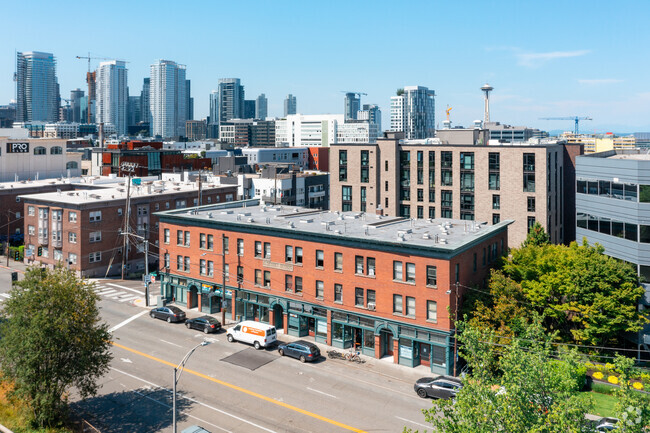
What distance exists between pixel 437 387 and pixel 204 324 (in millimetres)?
25429

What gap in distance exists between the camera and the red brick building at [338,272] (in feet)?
154

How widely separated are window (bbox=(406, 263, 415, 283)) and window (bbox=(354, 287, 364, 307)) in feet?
16.2

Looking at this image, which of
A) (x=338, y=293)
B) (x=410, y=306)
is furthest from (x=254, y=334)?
(x=410, y=306)

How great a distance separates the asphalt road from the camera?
3684 cm

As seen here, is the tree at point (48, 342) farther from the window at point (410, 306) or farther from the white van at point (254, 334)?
the window at point (410, 306)

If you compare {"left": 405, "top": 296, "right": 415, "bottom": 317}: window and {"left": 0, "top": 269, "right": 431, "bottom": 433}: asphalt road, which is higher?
{"left": 405, "top": 296, "right": 415, "bottom": 317}: window

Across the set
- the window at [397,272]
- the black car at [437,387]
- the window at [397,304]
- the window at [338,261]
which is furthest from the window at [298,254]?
the black car at [437,387]

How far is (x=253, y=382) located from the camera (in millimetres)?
43469

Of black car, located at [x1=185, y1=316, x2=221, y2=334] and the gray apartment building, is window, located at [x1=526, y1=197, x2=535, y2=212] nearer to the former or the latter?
the gray apartment building

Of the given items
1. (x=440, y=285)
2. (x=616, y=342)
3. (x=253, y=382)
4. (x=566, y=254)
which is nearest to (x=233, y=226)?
(x=253, y=382)

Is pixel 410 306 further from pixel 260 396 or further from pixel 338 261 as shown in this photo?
pixel 260 396

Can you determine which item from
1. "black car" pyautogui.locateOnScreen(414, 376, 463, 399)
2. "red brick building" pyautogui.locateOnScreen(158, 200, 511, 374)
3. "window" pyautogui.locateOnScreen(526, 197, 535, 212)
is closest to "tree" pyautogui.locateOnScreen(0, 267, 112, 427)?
"red brick building" pyautogui.locateOnScreen(158, 200, 511, 374)

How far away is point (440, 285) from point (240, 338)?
19.8 m

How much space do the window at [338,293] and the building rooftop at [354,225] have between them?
187 inches
